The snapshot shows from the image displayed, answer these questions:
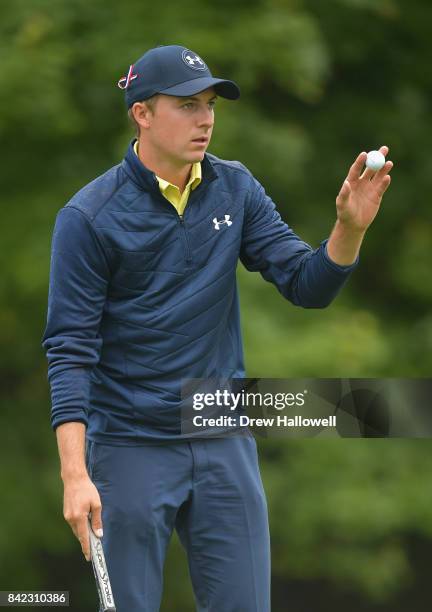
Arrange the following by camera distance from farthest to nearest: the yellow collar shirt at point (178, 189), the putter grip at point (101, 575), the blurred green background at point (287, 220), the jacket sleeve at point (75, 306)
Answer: the blurred green background at point (287, 220), the yellow collar shirt at point (178, 189), the jacket sleeve at point (75, 306), the putter grip at point (101, 575)

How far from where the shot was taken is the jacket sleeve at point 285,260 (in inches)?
123

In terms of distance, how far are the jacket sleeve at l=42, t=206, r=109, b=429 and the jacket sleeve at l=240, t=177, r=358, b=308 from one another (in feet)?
1.39

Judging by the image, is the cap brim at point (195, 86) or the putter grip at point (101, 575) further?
the cap brim at point (195, 86)

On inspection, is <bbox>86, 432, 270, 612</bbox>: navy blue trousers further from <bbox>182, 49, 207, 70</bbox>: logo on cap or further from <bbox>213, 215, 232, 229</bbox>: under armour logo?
<bbox>182, 49, 207, 70</bbox>: logo on cap

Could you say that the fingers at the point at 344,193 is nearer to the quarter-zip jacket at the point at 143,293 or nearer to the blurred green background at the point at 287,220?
the quarter-zip jacket at the point at 143,293

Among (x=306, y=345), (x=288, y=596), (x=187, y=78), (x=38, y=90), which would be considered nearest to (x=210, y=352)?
(x=187, y=78)

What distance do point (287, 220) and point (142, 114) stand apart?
5101 mm

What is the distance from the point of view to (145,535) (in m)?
3.13

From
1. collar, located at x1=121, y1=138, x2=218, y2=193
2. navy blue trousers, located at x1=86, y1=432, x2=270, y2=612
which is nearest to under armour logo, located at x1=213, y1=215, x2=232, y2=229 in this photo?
collar, located at x1=121, y1=138, x2=218, y2=193

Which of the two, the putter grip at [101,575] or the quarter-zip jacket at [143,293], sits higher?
the quarter-zip jacket at [143,293]

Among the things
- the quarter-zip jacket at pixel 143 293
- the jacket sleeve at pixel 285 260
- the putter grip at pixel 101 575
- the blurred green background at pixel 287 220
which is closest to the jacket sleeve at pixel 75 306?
the quarter-zip jacket at pixel 143 293

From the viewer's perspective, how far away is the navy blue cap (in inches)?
124

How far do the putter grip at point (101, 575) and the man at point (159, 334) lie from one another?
0.11m

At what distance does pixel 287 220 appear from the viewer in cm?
830
